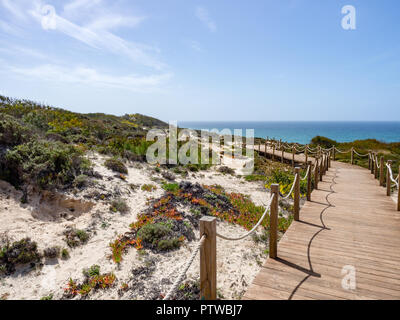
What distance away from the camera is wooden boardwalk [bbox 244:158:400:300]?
3521 millimetres

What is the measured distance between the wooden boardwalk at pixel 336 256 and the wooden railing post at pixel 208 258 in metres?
1.02

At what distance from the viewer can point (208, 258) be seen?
263 cm

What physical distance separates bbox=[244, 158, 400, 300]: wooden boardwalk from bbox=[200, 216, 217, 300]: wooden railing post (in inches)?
40.3

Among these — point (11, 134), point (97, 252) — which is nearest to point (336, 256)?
point (97, 252)

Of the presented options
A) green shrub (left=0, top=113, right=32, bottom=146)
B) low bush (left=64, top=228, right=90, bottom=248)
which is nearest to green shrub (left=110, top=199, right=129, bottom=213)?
low bush (left=64, top=228, right=90, bottom=248)

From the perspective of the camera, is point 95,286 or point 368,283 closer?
point 368,283

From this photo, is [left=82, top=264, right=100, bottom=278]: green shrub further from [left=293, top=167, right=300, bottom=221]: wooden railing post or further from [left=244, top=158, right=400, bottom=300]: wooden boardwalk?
[left=293, top=167, right=300, bottom=221]: wooden railing post

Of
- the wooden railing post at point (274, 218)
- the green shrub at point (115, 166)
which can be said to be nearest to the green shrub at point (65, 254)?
the wooden railing post at point (274, 218)

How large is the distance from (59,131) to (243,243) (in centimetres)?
1095

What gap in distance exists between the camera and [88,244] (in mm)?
5816

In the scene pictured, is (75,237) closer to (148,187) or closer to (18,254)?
(18,254)
